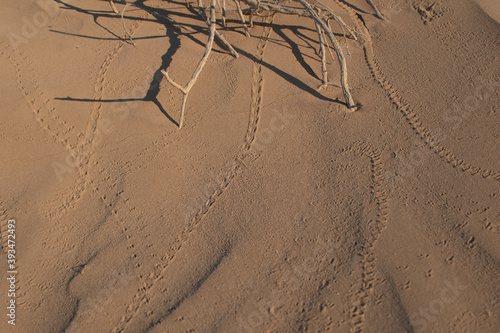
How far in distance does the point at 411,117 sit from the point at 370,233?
127 centimetres

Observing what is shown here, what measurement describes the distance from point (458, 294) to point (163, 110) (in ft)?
9.51

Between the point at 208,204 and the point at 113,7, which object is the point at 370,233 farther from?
the point at 113,7

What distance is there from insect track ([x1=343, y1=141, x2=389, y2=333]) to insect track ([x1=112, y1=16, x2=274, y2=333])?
89 centimetres

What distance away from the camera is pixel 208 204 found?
3021 millimetres

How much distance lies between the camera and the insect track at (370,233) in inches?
96.3

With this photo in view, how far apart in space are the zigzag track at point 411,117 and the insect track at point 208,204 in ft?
3.71

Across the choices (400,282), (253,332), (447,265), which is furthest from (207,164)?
(447,265)

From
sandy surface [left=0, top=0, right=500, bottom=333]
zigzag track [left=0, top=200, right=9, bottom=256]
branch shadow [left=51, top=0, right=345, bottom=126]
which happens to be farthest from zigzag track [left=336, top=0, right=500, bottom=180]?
zigzag track [left=0, top=200, right=9, bottom=256]

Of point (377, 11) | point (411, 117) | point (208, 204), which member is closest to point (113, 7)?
point (208, 204)

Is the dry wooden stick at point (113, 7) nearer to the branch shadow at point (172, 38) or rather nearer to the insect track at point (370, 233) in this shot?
the branch shadow at point (172, 38)

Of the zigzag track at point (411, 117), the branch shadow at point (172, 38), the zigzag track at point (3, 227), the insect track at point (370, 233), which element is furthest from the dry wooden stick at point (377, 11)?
the zigzag track at point (3, 227)

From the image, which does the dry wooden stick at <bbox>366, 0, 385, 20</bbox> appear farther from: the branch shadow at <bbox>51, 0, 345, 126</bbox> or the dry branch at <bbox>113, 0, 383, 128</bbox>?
the branch shadow at <bbox>51, 0, 345, 126</bbox>

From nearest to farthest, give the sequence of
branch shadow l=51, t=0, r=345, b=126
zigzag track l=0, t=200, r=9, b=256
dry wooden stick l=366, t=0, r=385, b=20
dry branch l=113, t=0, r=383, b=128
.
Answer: zigzag track l=0, t=200, r=9, b=256 → dry branch l=113, t=0, r=383, b=128 → branch shadow l=51, t=0, r=345, b=126 → dry wooden stick l=366, t=0, r=385, b=20

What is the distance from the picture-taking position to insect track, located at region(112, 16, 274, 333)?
103 inches
